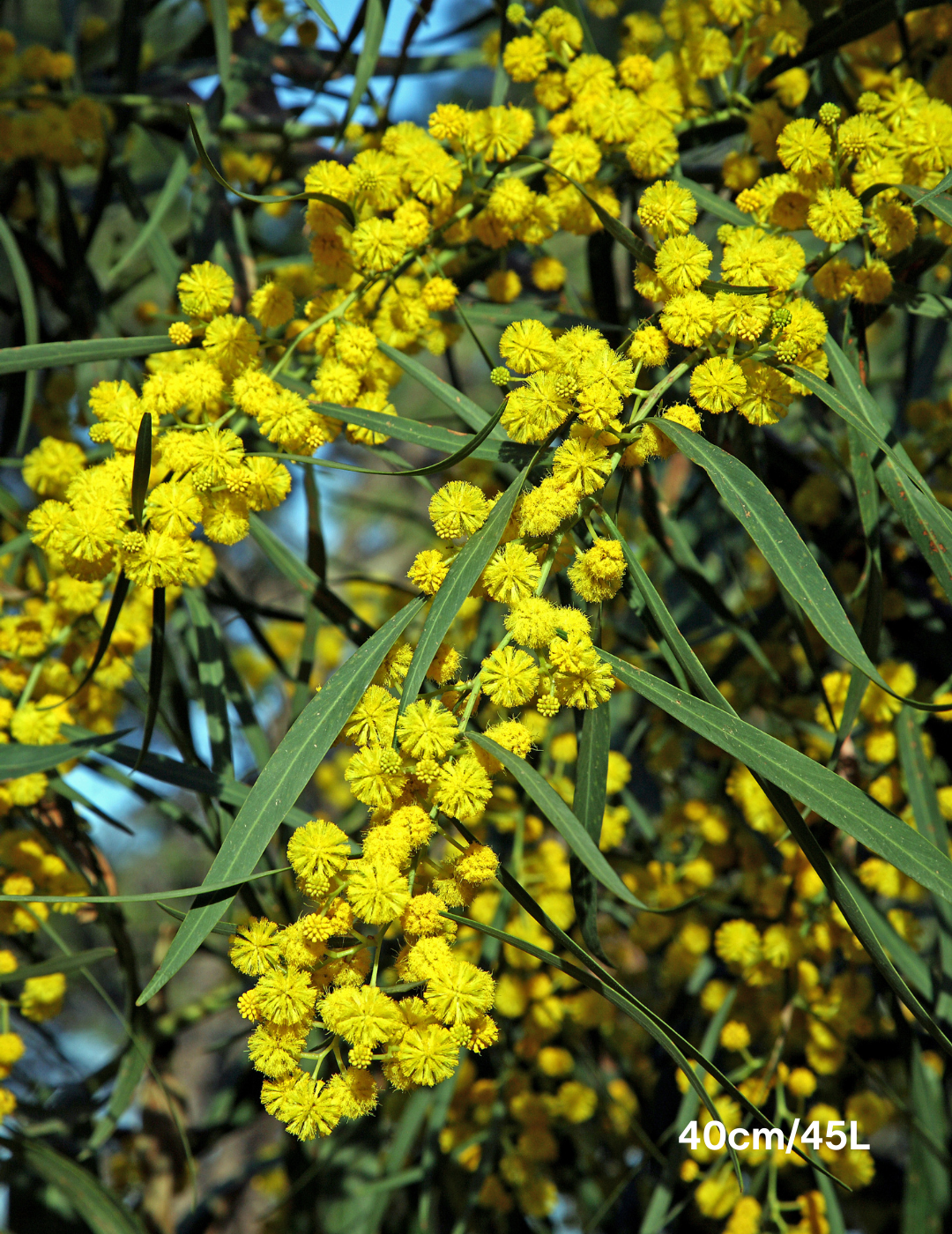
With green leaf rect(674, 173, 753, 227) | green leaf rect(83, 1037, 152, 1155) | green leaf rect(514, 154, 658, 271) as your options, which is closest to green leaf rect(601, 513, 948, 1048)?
green leaf rect(514, 154, 658, 271)

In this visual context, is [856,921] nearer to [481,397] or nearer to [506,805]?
[506,805]

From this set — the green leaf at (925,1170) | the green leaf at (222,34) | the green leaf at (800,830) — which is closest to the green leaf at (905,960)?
the green leaf at (925,1170)

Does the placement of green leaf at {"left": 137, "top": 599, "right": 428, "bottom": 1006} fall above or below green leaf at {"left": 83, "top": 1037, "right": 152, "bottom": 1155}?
above

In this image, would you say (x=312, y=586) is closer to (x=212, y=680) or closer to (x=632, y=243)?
(x=212, y=680)

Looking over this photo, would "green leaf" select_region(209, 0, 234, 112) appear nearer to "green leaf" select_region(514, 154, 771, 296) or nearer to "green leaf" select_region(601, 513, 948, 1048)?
"green leaf" select_region(514, 154, 771, 296)

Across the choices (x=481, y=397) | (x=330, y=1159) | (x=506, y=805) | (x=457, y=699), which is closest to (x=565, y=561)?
(x=457, y=699)

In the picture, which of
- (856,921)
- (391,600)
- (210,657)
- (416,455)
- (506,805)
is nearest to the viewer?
(856,921)
